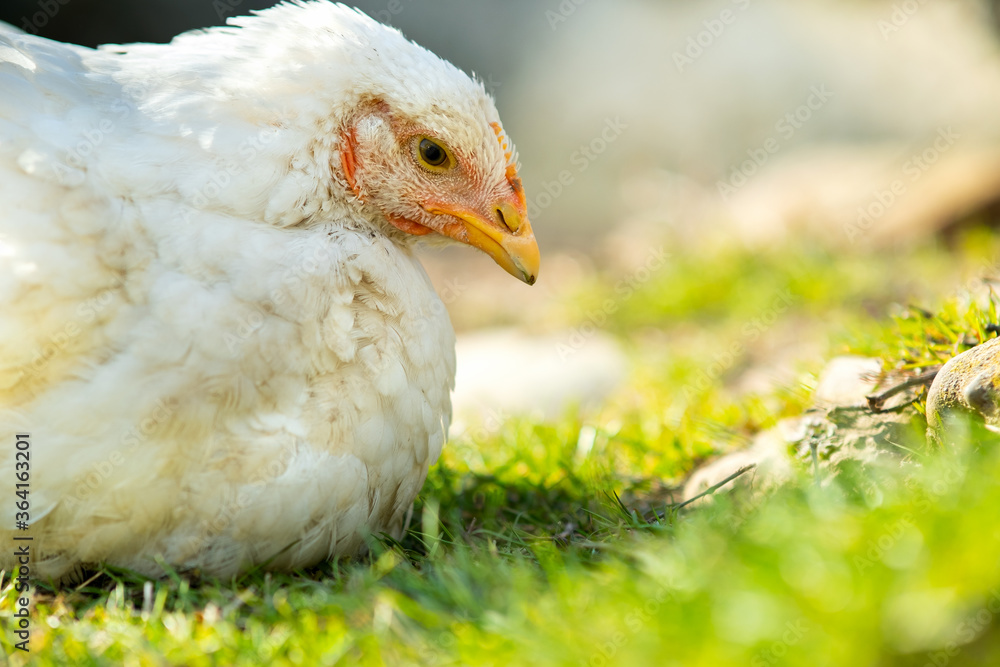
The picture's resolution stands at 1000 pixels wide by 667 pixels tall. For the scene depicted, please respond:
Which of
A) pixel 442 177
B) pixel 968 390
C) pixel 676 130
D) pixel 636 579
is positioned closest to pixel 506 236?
pixel 442 177

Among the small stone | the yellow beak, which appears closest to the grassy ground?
the small stone

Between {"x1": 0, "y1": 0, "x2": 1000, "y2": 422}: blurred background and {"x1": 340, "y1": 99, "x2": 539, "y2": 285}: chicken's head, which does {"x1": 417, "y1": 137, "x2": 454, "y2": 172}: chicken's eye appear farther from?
{"x1": 0, "y1": 0, "x2": 1000, "y2": 422}: blurred background

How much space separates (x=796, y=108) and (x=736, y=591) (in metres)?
10.1

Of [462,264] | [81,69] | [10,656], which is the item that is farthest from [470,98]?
[462,264]

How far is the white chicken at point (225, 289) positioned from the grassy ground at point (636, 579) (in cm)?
20

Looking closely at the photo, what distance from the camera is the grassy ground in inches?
58.0

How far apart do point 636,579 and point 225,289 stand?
133 cm

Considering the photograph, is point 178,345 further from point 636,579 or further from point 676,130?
point 676,130

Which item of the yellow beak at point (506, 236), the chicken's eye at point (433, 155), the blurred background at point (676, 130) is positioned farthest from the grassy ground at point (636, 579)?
the blurred background at point (676, 130)

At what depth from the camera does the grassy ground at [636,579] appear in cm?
147

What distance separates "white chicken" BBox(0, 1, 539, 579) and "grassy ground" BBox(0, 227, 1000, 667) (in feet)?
0.65

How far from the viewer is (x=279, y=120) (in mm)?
2439

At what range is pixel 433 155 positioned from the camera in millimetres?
2670

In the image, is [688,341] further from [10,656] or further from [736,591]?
[10,656]
